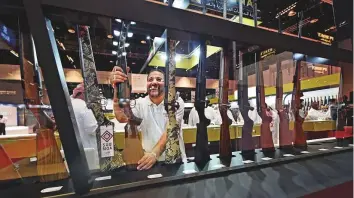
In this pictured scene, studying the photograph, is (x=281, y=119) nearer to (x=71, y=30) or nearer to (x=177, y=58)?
(x=177, y=58)

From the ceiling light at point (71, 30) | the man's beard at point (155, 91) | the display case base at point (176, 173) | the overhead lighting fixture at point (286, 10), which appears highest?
the overhead lighting fixture at point (286, 10)

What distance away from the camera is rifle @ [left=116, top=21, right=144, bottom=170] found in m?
0.75

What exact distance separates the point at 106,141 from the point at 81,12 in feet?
1.31

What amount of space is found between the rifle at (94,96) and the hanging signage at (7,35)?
0.18 m

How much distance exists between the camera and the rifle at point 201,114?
85 cm

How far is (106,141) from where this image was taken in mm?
701

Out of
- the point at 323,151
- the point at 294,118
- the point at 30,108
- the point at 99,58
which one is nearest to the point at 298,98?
the point at 294,118

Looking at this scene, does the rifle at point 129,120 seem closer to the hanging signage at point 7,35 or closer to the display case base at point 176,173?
the display case base at point 176,173

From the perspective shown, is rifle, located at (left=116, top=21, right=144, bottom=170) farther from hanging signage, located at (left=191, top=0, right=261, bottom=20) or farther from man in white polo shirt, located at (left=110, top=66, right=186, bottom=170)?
hanging signage, located at (left=191, top=0, right=261, bottom=20)

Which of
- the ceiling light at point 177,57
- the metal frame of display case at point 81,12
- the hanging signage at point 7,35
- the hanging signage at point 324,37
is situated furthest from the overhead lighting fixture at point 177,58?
the hanging signage at point 324,37

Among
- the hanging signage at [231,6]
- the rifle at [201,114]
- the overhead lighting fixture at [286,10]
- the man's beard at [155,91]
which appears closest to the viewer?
the rifle at [201,114]

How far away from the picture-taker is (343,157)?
106 centimetres

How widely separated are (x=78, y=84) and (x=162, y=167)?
0.43 meters

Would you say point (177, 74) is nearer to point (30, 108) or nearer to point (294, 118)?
point (30, 108)
